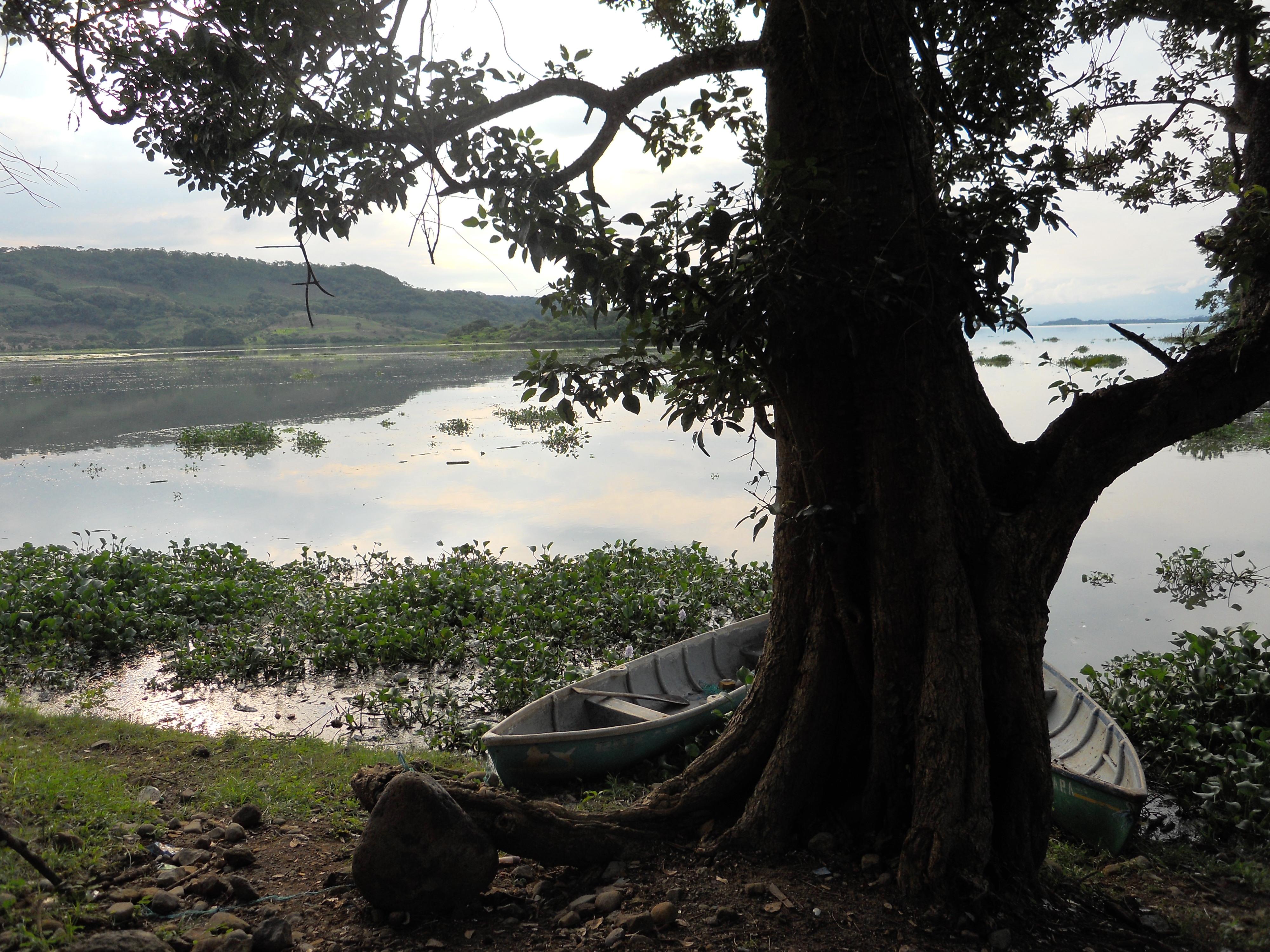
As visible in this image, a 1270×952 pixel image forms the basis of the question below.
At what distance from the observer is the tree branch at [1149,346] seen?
3.38 meters

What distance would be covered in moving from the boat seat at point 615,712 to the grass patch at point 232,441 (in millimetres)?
15269

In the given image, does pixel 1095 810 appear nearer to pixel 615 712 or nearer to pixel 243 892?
pixel 615 712

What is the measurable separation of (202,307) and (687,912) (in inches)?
3857

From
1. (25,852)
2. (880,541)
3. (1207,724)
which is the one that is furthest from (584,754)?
(1207,724)

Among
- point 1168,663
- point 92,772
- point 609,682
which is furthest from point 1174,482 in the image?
point 92,772

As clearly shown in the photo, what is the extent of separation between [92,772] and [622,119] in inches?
181

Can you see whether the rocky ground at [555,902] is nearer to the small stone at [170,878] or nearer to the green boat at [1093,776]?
the small stone at [170,878]

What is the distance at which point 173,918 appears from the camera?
3033mm

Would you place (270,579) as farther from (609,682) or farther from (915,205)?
(915,205)

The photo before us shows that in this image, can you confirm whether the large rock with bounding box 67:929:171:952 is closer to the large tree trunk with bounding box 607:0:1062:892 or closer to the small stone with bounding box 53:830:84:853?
the small stone with bounding box 53:830:84:853

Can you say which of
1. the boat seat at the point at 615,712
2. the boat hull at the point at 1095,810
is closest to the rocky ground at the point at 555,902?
the boat hull at the point at 1095,810

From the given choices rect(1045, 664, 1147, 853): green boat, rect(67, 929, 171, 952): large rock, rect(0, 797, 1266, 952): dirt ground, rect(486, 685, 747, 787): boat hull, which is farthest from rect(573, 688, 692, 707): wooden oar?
rect(67, 929, 171, 952): large rock

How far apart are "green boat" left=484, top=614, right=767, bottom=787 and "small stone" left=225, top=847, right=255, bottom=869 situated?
4.92ft

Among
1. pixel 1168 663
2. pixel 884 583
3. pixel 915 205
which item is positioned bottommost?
pixel 1168 663
